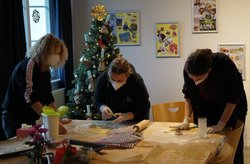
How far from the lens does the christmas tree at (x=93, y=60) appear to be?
4.42 m

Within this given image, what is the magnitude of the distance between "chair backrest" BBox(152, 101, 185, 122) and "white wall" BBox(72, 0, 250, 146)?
1587 millimetres

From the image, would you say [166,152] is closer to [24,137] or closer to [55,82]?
[24,137]

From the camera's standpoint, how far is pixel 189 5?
4730mm

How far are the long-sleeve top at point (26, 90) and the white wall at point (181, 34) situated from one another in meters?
2.24

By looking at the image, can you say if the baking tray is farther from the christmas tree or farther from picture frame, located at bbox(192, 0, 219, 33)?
picture frame, located at bbox(192, 0, 219, 33)

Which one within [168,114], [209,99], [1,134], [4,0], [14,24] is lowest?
[1,134]

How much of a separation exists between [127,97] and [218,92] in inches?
28.0

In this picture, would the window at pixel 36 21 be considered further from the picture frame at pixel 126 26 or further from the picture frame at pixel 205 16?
the picture frame at pixel 205 16

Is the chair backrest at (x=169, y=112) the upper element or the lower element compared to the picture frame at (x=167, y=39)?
lower

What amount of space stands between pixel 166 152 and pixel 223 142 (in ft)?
1.43

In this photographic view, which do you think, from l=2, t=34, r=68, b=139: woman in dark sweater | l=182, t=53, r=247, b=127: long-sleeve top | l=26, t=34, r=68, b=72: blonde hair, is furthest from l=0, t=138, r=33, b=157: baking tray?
l=182, t=53, r=247, b=127: long-sleeve top

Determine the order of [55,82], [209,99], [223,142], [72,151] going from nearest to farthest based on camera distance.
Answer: [72,151] → [223,142] → [209,99] → [55,82]

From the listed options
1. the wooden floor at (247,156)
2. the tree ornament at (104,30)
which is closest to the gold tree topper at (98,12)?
the tree ornament at (104,30)

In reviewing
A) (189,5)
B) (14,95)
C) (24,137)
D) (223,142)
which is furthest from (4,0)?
(223,142)
